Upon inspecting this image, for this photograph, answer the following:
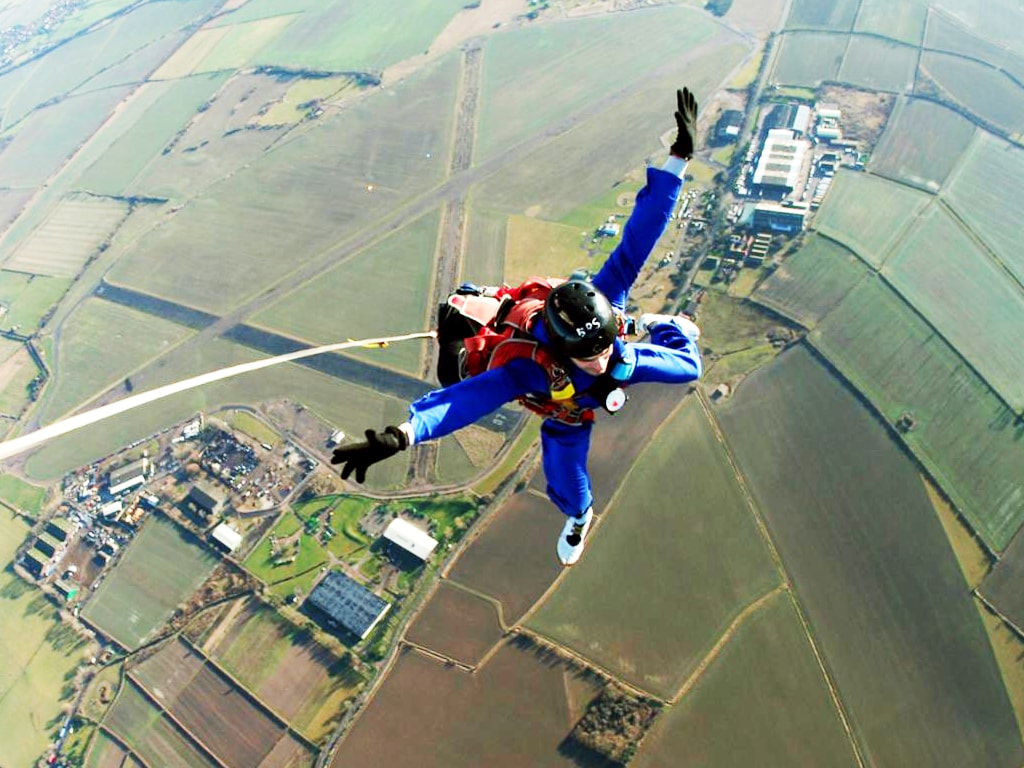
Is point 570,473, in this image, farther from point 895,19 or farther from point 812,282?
point 895,19

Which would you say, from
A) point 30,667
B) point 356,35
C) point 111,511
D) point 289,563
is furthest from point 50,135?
point 289,563

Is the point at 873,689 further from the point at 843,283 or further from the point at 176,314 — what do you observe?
the point at 176,314

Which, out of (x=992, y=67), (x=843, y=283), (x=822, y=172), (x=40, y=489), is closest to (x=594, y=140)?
(x=822, y=172)

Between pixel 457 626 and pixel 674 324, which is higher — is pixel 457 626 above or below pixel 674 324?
below

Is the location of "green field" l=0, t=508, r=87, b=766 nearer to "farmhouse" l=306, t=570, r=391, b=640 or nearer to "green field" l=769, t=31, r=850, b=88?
"farmhouse" l=306, t=570, r=391, b=640

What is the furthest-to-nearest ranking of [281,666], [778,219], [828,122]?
1. [828,122]
2. [778,219]
3. [281,666]
